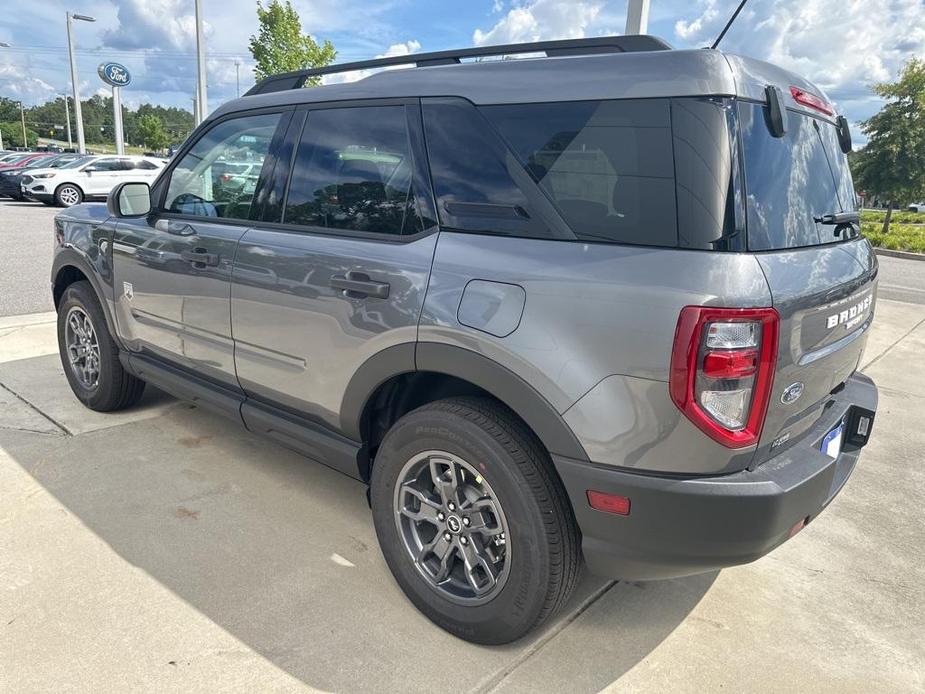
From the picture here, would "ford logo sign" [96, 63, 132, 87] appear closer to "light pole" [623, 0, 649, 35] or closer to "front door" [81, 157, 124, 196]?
"front door" [81, 157, 124, 196]

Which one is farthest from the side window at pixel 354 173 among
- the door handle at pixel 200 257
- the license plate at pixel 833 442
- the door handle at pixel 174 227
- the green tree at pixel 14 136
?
the green tree at pixel 14 136

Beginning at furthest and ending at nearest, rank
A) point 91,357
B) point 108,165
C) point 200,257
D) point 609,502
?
1. point 108,165
2. point 91,357
3. point 200,257
4. point 609,502

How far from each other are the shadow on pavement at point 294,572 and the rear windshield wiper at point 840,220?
1.49m

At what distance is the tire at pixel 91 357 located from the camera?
400cm

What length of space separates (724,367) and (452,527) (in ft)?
3.65

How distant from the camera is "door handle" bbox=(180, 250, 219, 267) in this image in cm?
306

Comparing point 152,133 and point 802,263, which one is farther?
point 152,133

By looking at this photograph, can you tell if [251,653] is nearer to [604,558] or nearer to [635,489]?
[604,558]

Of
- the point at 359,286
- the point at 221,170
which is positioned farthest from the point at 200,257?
the point at 359,286

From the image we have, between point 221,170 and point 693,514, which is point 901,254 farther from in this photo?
point 693,514

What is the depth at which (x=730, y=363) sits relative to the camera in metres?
1.75

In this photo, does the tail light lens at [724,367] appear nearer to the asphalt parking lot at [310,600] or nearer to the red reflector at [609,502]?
the red reflector at [609,502]

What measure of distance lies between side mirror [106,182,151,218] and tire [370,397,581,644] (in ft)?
6.78

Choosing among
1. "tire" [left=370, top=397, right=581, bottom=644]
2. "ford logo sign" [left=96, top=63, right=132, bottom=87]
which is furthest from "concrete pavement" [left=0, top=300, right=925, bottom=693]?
"ford logo sign" [left=96, top=63, right=132, bottom=87]
